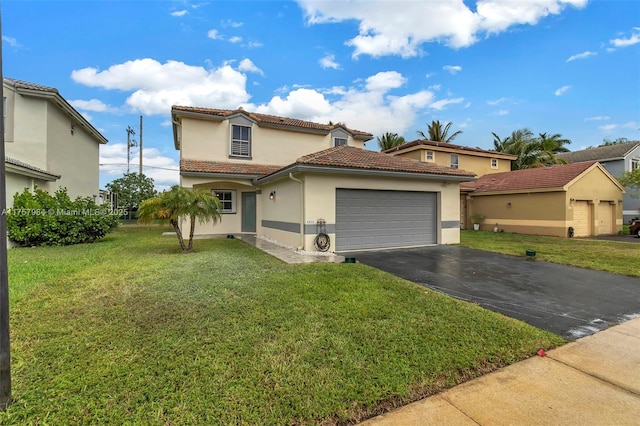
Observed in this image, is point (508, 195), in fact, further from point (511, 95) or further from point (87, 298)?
point (87, 298)

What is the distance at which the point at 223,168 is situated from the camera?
14.8 meters

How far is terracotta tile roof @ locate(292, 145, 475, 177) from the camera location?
10076 mm

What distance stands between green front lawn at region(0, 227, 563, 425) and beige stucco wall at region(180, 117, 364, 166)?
10.6 m

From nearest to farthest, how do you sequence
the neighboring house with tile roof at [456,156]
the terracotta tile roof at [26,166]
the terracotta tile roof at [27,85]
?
the terracotta tile roof at [26,166] < the terracotta tile roof at [27,85] < the neighboring house with tile roof at [456,156]

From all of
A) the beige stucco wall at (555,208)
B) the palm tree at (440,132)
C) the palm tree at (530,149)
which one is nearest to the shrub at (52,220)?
the beige stucco wall at (555,208)

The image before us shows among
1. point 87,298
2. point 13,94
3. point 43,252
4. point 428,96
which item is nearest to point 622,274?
point 87,298

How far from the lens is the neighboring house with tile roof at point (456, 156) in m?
22.0

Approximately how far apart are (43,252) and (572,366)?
1328 centimetres

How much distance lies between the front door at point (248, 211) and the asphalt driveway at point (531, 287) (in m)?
8.45

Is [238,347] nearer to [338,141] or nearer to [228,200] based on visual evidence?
[228,200]

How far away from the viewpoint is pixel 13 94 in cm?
1266

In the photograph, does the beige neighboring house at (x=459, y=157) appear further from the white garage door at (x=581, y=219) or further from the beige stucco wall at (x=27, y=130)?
the beige stucco wall at (x=27, y=130)

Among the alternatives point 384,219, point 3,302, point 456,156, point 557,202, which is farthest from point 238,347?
point 456,156

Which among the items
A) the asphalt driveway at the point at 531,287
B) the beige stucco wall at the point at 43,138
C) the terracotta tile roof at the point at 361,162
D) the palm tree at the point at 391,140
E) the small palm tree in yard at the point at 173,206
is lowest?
the asphalt driveway at the point at 531,287
